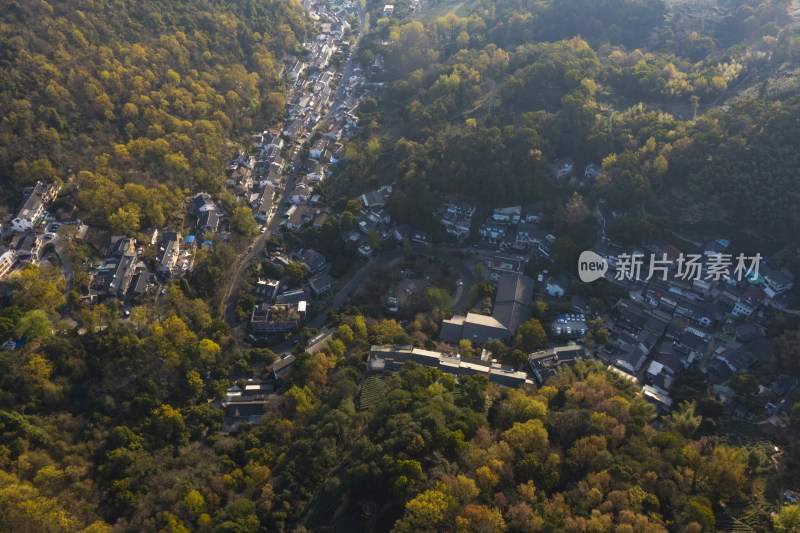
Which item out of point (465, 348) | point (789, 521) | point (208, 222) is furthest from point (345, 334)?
point (789, 521)

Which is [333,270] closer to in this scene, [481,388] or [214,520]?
[481,388]

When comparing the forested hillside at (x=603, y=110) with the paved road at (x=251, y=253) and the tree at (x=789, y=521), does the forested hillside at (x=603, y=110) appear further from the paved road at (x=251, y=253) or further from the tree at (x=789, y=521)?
the tree at (x=789, y=521)

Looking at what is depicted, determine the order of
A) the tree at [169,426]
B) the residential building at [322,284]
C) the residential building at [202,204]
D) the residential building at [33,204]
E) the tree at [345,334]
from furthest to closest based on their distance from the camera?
the residential building at [202,204] < the residential building at [322,284] < the residential building at [33,204] < the tree at [345,334] < the tree at [169,426]

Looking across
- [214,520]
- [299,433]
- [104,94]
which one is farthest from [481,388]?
[104,94]

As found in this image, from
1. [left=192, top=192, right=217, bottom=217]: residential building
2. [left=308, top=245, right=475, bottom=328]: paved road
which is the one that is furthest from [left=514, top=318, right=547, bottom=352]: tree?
[left=192, top=192, right=217, bottom=217]: residential building

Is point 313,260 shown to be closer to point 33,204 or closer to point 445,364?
point 445,364

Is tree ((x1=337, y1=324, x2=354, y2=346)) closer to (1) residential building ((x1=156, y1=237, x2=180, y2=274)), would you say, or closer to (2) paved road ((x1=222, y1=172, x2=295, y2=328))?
(2) paved road ((x1=222, y1=172, x2=295, y2=328))

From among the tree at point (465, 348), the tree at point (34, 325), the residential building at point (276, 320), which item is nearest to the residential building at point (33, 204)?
the tree at point (34, 325)
